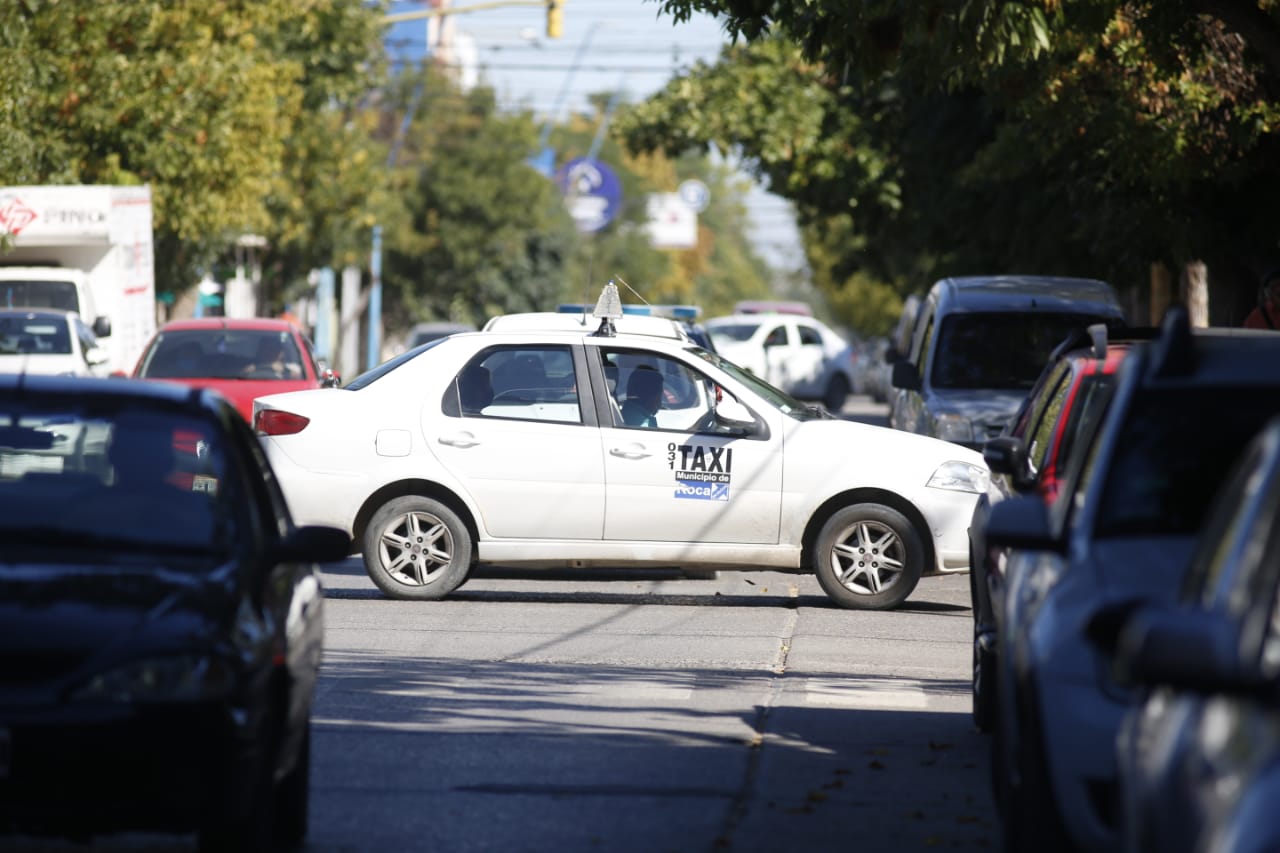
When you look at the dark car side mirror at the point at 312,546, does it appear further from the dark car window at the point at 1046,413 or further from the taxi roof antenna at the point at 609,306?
the taxi roof antenna at the point at 609,306

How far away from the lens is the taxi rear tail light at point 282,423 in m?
12.9

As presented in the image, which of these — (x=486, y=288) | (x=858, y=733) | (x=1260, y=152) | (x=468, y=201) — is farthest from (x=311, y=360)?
(x=486, y=288)

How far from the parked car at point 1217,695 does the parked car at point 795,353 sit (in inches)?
1456

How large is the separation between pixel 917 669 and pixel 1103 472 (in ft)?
16.3

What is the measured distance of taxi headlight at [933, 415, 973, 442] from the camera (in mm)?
16344

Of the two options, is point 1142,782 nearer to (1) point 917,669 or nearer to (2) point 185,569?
(2) point 185,569

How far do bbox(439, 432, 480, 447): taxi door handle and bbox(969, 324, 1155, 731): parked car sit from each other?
3.82 meters

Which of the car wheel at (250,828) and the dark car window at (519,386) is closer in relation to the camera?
the car wheel at (250,828)

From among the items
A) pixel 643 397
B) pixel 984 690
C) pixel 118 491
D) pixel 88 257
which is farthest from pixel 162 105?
pixel 118 491

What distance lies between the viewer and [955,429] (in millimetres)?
16375

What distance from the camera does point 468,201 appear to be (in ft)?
194

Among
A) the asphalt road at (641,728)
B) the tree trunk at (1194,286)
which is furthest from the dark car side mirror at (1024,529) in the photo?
the tree trunk at (1194,286)

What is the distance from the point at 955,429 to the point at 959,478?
3.52m

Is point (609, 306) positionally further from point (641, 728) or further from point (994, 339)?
point (641, 728)
